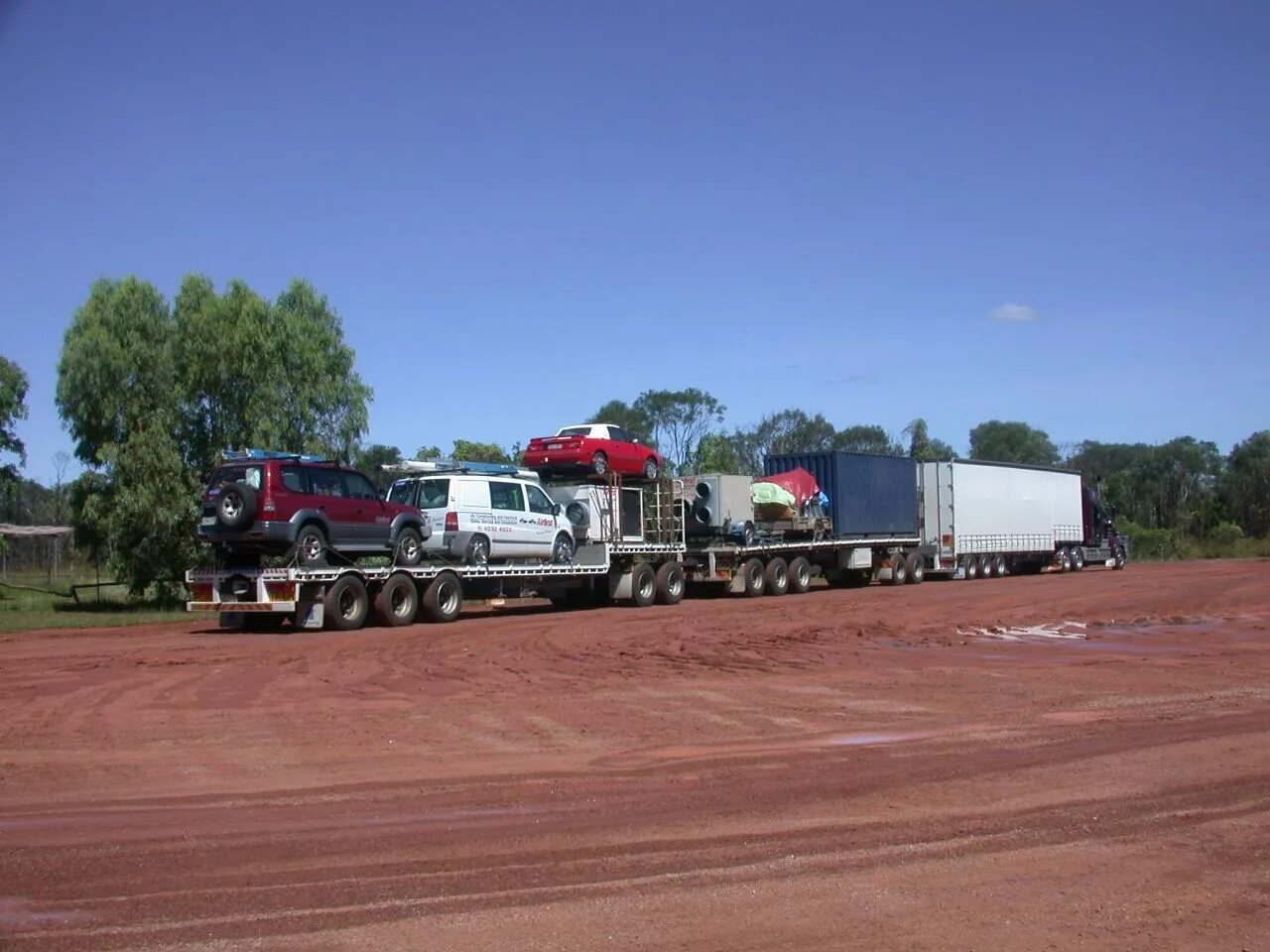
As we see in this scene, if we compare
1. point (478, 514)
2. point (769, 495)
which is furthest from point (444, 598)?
point (769, 495)

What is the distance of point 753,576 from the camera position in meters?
32.2

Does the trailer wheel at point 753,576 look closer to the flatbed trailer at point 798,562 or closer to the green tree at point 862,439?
the flatbed trailer at point 798,562

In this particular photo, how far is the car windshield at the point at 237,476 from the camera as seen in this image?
2064cm

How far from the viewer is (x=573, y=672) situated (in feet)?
52.1

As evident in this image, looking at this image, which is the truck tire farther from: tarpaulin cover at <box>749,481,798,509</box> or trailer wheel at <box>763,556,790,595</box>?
tarpaulin cover at <box>749,481,798,509</box>

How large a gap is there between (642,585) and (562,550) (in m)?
2.77

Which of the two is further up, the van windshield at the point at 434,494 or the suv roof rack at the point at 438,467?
the suv roof rack at the point at 438,467

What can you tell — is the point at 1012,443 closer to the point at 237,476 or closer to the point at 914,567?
the point at 914,567

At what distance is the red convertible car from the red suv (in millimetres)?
5339

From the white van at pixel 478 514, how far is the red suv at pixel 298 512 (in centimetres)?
113

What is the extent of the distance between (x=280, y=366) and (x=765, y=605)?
14140 mm

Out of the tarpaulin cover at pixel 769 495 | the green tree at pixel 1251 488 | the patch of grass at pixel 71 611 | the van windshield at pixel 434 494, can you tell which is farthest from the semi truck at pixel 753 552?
the green tree at pixel 1251 488

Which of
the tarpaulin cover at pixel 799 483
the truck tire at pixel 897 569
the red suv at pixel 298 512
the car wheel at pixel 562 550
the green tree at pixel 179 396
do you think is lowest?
the truck tire at pixel 897 569

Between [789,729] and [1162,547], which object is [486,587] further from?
[1162,547]
